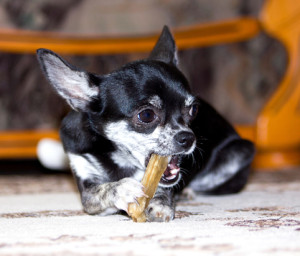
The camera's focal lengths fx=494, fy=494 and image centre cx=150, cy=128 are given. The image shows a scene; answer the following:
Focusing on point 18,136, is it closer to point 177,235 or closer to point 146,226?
point 146,226

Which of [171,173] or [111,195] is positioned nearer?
[111,195]

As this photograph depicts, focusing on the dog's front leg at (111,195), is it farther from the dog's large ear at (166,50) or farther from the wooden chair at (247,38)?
the wooden chair at (247,38)

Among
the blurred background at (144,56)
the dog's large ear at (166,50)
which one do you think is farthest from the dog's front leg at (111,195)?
the blurred background at (144,56)

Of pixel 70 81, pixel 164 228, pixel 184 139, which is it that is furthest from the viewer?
pixel 70 81

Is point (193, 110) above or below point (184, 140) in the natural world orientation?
above

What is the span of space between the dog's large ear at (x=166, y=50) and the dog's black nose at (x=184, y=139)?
2.00 feet

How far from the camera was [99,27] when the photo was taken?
4.50 meters

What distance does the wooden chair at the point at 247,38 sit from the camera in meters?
4.17

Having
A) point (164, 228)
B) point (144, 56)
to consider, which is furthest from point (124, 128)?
point (144, 56)

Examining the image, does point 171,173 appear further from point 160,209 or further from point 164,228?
point 164,228

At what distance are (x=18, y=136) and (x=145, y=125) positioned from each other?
6.82 feet

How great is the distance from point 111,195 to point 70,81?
620 mm

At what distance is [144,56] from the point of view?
4.39m

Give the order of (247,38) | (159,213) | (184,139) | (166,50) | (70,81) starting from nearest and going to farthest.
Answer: (159,213) < (184,139) < (70,81) < (166,50) < (247,38)
